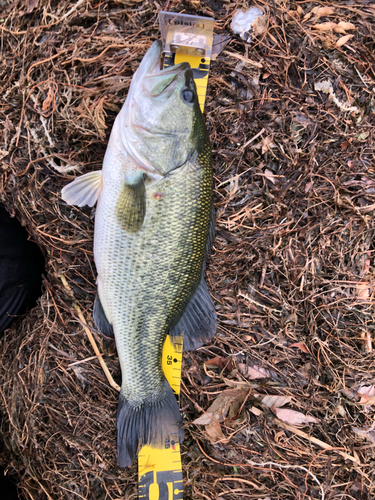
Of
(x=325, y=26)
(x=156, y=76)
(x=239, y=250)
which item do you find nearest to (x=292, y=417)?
(x=239, y=250)

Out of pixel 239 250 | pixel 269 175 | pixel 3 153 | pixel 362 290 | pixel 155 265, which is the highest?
pixel 3 153

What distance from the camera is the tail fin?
207 centimetres

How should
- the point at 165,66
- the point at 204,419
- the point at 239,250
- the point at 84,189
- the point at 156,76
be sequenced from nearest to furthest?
the point at 156,76 < the point at 84,189 < the point at 165,66 < the point at 204,419 < the point at 239,250

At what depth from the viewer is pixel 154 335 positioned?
1.97 m

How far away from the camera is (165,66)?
7.16 feet

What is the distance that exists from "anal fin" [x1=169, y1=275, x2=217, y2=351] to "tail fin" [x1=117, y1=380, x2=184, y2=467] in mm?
412

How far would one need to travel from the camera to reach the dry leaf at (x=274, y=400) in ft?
7.77

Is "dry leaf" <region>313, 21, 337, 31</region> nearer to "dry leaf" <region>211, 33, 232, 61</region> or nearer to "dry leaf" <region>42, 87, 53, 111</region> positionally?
"dry leaf" <region>211, 33, 232, 61</region>

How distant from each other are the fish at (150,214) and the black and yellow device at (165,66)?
1.21 ft

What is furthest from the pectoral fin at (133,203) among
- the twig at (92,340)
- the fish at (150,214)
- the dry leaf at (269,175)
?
the dry leaf at (269,175)

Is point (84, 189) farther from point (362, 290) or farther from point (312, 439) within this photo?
point (312, 439)

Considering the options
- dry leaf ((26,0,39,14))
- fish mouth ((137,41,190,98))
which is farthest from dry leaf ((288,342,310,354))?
dry leaf ((26,0,39,14))

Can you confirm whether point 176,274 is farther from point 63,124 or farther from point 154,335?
point 63,124

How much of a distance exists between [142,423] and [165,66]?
2.67 metres
